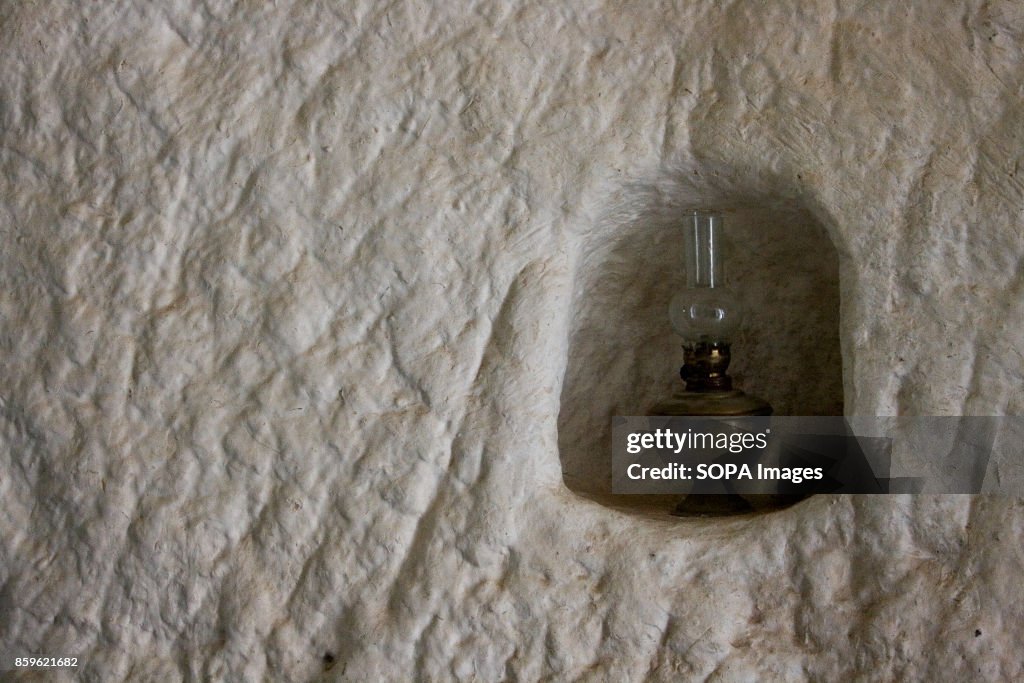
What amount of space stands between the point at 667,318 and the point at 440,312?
0.47 meters

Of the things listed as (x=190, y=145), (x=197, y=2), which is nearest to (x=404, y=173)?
(x=190, y=145)

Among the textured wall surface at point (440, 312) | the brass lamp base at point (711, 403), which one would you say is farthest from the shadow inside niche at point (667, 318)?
the brass lamp base at point (711, 403)

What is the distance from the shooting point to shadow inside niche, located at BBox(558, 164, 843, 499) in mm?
1647

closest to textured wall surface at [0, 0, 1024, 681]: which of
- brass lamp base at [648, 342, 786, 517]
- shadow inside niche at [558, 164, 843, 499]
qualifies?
shadow inside niche at [558, 164, 843, 499]

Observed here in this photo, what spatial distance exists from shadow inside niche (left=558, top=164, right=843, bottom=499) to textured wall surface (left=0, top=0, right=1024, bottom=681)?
3 cm

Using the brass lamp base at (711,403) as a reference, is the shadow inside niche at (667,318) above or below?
above

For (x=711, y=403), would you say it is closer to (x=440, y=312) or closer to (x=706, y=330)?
(x=706, y=330)

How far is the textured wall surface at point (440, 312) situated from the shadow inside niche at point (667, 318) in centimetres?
3

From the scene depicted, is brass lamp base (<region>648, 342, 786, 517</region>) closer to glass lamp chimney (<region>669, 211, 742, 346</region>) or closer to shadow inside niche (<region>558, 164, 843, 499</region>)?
glass lamp chimney (<region>669, 211, 742, 346</region>)

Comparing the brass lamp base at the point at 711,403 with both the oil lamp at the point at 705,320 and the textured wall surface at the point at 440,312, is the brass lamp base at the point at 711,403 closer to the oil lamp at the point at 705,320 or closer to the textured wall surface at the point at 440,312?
the oil lamp at the point at 705,320

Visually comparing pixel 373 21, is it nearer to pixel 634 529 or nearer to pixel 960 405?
pixel 634 529

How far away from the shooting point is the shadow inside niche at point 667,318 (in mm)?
1647

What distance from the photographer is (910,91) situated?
1438mm

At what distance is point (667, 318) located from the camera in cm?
179
